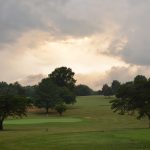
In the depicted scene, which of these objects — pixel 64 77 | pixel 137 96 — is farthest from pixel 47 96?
pixel 137 96

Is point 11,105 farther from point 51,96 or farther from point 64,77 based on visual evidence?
point 64,77

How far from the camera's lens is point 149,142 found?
144 feet

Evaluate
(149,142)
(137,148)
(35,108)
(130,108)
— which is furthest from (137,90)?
(35,108)

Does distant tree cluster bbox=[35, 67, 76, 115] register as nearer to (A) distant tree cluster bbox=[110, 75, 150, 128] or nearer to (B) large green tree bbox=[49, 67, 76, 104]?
(B) large green tree bbox=[49, 67, 76, 104]

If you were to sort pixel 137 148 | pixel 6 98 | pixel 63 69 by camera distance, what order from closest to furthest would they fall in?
1. pixel 137 148
2. pixel 6 98
3. pixel 63 69

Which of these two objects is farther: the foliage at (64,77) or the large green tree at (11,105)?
the foliage at (64,77)

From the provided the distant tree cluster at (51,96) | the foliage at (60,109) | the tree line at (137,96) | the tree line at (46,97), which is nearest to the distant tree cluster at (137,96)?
the tree line at (137,96)

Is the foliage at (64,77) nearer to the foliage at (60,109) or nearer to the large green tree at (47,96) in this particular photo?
the large green tree at (47,96)

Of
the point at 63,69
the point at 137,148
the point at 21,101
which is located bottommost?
the point at 137,148

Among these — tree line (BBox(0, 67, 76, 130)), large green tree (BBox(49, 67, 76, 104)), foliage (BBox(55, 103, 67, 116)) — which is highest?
large green tree (BBox(49, 67, 76, 104))

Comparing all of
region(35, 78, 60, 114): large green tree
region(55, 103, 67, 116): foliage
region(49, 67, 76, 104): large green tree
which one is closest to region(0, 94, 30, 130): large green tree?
region(55, 103, 67, 116): foliage

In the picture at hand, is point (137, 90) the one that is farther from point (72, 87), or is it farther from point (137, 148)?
point (72, 87)

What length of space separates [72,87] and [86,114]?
1742 inches

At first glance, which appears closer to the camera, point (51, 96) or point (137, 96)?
point (137, 96)
